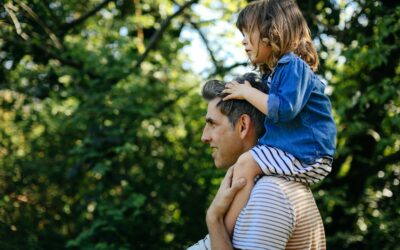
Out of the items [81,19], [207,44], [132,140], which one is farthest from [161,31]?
[132,140]

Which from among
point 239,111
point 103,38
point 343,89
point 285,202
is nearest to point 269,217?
point 285,202

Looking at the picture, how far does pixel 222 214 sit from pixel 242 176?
195 mm

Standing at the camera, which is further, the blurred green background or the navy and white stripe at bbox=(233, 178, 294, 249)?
the blurred green background

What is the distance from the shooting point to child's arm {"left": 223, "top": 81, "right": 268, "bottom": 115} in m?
2.75

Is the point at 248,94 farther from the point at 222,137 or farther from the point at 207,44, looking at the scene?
the point at 207,44

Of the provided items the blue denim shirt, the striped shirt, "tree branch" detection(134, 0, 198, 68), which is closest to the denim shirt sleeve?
the blue denim shirt

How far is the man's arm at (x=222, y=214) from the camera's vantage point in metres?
2.78

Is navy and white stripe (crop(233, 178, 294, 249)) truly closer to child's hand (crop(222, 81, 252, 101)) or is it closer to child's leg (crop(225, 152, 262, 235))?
child's leg (crop(225, 152, 262, 235))

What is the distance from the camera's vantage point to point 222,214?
9.43ft

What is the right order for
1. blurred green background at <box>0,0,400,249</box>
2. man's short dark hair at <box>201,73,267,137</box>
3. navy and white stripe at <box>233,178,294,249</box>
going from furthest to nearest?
blurred green background at <box>0,0,400,249</box>
man's short dark hair at <box>201,73,267,137</box>
navy and white stripe at <box>233,178,294,249</box>

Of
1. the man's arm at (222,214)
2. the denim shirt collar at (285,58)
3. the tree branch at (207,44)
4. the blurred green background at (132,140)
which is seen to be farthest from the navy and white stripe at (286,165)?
the tree branch at (207,44)

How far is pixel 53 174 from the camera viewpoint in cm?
592

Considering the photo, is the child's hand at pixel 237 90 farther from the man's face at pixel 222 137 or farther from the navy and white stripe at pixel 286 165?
the navy and white stripe at pixel 286 165

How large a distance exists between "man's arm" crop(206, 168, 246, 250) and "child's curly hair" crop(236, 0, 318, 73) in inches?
22.3
